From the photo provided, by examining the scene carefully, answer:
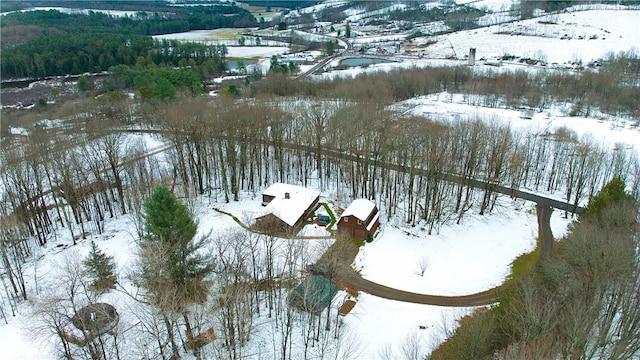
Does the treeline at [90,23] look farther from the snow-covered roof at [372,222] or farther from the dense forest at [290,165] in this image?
the snow-covered roof at [372,222]

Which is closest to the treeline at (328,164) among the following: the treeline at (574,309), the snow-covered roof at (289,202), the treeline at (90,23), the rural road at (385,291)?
the snow-covered roof at (289,202)

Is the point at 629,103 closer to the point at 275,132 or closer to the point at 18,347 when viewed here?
the point at 275,132

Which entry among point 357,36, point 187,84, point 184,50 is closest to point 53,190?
point 187,84

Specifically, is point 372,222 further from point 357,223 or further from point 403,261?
point 403,261

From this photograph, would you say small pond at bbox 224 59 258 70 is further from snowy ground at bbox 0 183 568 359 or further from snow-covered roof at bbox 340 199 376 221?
snow-covered roof at bbox 340 199 376 221

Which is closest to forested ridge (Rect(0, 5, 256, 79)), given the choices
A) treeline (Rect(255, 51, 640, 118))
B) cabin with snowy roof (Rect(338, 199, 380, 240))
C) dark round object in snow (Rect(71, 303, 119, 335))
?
treeline (Rect(255, 51, 640, 118))
